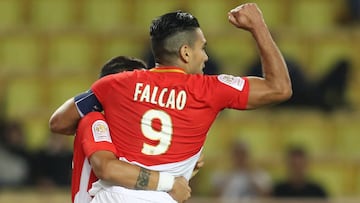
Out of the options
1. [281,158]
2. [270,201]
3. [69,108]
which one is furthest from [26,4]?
[69,108]

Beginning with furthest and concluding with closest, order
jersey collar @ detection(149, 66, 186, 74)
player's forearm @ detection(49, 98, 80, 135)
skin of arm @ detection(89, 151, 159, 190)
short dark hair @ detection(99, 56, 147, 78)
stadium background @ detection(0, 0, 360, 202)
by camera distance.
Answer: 1. stadium background @ detection(0, 0, 360, 202)
2. short dark hair @ detection(99, 56, 147, 78)
3. player's forearm @ detection(49, 98, 80, 135)
4. jersey collar @ detection(149, 66, 186, 74)
5. skin of arm @ detection(89, 151, 159, 190)

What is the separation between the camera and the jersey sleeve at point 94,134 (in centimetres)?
487

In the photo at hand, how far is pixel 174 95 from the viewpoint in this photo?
4.84 meters

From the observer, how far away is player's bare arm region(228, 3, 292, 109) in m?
4.86

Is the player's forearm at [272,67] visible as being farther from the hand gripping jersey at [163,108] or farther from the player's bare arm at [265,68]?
the hand gripping jersey at [163,108]

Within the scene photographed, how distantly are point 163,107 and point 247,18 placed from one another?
1.72 feet

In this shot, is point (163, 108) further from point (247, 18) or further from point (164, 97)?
point (247, 18)

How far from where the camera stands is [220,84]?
489 cm

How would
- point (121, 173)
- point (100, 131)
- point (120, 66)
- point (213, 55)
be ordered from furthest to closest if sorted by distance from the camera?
point (213, 55)
point (120, 66)
point (100, 131)
point (121, 173)

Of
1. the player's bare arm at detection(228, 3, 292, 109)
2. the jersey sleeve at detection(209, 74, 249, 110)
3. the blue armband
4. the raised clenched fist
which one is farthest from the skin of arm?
the raised clenched fist

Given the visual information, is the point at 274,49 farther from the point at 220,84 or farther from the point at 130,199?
the point at 130,199

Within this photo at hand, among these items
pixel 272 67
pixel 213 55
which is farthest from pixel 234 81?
pixel 213 55

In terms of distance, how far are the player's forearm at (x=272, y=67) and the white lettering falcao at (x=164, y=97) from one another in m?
0.37

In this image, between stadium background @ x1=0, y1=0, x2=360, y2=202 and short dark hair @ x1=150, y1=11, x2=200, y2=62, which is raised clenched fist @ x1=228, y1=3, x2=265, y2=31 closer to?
short dark hair @ x1=150, y1=11, x2=200, y2=62
